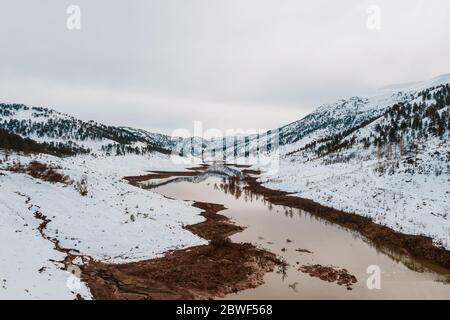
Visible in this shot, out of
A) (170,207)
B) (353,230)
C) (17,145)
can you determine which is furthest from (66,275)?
(17,145)

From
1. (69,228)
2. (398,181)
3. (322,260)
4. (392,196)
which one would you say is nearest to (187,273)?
(322,260)

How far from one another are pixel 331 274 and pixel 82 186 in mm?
26010

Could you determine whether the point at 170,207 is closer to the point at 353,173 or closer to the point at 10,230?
the point at 10,230

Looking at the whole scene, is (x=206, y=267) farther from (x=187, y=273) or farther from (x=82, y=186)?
(x=82, y=186)

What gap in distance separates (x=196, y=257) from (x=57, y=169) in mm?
22133

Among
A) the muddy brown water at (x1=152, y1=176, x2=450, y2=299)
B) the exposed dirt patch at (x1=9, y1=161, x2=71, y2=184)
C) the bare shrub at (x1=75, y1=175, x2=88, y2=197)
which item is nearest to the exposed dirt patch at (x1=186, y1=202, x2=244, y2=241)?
the muddy brown water at (x1=152, y1=176, x2=450, y2=299)

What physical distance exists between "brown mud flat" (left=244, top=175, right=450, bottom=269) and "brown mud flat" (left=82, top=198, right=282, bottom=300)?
1133 cm

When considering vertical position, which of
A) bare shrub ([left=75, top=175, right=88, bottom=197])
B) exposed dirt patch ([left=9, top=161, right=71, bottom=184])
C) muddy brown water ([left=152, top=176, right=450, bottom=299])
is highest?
exposed dirt patch ([left=9, top=161, right=71, bottom=184])

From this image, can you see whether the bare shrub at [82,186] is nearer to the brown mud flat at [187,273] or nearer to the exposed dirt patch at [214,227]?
the exposed dirt patch at [214,227]

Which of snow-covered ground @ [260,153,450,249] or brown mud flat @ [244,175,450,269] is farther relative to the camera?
snow-covered ground @ [260,153,450,249]

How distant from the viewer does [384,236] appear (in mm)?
31891

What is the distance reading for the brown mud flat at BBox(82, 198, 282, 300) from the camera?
64.8 feet

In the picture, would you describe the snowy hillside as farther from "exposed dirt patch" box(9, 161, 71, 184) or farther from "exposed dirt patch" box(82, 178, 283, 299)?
"exposed dirt patch" box(9, 161, 71, 184)

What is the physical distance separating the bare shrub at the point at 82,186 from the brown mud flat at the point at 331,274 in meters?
22.4
